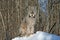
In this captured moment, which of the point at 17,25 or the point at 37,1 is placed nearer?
the point at 37,1

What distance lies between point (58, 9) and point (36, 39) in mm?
1760

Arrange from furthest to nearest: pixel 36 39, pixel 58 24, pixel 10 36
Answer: pixel 10 36 → pixel 58 24 → pixel 36 39

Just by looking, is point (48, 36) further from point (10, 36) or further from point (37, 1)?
point (10, 36)

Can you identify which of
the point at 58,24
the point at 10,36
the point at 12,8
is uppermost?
the point at 12,8

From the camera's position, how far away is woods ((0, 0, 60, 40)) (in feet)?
12.1

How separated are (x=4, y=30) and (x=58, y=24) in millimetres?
1242

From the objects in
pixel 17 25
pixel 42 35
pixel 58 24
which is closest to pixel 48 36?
pixel 42 35

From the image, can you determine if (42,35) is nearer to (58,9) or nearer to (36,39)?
(36,39)

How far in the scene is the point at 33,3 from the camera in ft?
12.6

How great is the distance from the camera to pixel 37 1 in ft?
12.6

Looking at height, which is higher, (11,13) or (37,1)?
(37,1)

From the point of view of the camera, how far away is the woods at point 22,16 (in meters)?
3.70

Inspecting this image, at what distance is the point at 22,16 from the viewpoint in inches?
161

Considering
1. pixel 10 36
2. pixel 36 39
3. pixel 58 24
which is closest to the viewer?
pixel 36 39
